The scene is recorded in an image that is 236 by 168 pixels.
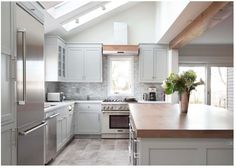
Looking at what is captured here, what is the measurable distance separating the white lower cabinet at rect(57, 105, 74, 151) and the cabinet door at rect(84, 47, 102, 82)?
3.36 feet

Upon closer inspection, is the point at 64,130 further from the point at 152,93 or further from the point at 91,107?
the point at 152,93

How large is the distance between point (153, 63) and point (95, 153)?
264 centimetres

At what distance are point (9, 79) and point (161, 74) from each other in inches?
180

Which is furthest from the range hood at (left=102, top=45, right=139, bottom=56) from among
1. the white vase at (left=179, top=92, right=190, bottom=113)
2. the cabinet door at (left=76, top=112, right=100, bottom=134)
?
the white vase at (left=179, top=92, right=190, bottom=113)

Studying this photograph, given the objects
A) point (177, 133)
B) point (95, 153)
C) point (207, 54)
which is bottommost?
point (95, 153)

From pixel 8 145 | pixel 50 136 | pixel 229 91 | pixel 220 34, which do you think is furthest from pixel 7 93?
pixel 229 91

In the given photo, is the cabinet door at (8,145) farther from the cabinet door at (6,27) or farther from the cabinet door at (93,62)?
the cabinet door at (93,62)

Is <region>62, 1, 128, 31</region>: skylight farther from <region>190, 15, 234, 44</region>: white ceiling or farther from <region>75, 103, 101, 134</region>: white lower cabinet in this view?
<region>190, 15, 234, 44</region>: white ceiling

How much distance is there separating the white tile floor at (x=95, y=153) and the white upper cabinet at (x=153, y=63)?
1636 mm

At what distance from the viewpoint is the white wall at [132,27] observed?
6547 mm

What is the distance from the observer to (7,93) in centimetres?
200

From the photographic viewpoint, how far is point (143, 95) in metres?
6.53

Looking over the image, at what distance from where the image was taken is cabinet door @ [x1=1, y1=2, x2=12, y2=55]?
194 cm

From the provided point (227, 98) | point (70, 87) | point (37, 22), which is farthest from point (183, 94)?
point (227, 98)
